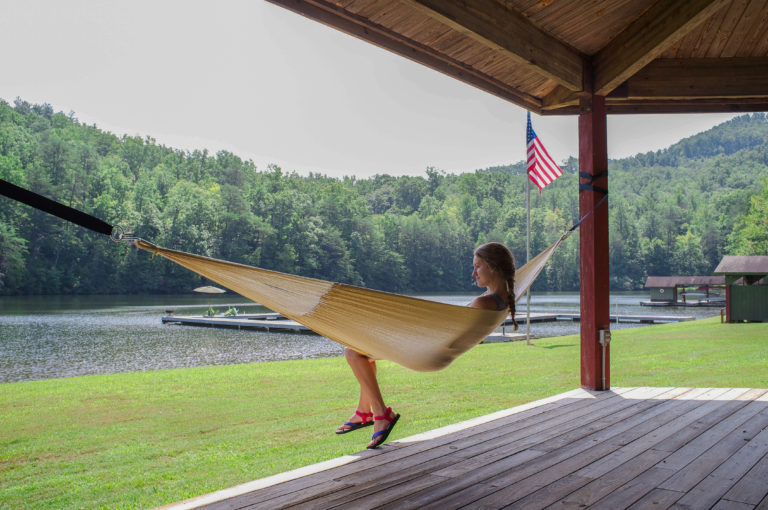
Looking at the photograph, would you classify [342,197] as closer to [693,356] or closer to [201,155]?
[201,155]

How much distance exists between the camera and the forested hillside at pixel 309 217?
34.5m

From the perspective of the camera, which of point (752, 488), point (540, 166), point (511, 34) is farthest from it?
point (540, 166)

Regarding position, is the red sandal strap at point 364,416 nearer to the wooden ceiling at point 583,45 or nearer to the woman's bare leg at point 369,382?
the woman's bare leg at point 369,382

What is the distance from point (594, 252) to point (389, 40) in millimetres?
1628

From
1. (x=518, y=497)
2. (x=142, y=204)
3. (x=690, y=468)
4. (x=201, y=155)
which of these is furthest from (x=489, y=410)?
→ (x=201, y=155)

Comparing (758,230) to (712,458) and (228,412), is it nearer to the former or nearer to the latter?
(228,412)

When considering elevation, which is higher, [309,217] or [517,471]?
[309,217]

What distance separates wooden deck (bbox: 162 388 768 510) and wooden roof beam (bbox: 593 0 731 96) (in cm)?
165

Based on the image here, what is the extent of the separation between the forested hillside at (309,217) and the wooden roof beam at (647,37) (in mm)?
30481

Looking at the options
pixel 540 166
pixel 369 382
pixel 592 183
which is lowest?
pixel 369 382

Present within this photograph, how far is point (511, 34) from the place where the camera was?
2.59 m

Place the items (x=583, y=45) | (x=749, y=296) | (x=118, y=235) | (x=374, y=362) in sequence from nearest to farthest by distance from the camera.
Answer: (x=118, y=235)
(x=374, y=362)
(x=583, y=45)
(x=749, y=296)

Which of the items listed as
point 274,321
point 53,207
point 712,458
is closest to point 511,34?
point 712,458

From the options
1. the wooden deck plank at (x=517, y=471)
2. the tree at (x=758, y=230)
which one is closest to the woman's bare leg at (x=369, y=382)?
the wooden deck plank at (x=517, y=471)
